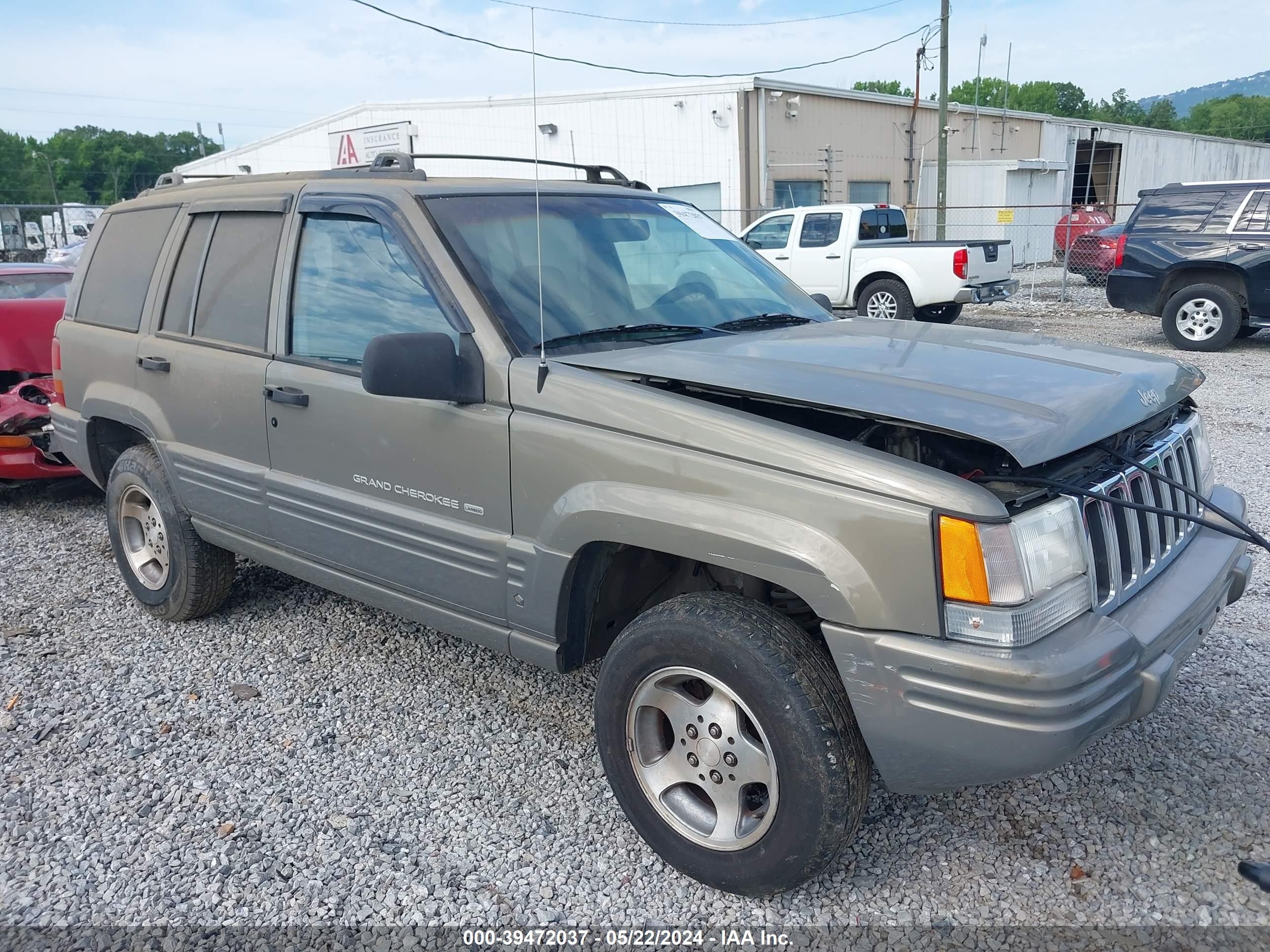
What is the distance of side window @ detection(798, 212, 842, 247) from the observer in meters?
14.5

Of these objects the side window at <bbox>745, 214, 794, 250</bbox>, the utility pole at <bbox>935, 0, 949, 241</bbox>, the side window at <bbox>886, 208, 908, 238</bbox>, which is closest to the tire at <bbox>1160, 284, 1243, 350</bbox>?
the side window at <bbox>886, 208, 908, 238</bbox>

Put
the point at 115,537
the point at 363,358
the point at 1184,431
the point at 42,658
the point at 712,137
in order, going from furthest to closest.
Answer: the point at 712,137 → the point at 115,537 → the point at 42,658 → the point at 1184,431 → the point at 363,358

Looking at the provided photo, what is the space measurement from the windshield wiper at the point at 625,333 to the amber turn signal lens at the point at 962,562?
54.2 inches

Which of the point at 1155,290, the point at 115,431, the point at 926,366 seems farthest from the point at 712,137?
the point at 926,366

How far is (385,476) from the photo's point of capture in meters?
3.29

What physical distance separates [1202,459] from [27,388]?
6.46 m

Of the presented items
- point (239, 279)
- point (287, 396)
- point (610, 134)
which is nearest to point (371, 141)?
point (610, 134)

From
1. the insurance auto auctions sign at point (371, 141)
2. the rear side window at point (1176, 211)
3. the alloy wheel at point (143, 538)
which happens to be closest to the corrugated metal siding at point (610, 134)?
the insurance auto auctions sign at point (371, 141)

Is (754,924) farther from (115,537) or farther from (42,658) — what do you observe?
(115,537)

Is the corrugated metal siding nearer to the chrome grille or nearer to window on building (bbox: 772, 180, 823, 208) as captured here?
window on building (bbox: 772, 180, 823, 208)

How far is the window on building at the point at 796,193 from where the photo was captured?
21.8 metres

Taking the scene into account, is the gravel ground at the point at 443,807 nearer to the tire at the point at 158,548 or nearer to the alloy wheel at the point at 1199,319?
the tire at the point at 158,548

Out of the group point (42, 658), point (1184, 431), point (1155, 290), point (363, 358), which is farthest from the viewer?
point (1155, 290)

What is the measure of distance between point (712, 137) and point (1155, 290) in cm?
1131
